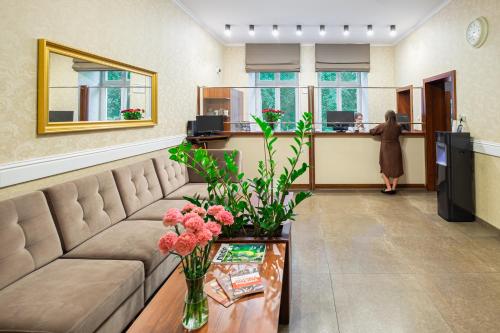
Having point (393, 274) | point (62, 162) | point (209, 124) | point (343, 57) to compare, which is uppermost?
point (343, 57)

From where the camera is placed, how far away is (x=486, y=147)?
390cm

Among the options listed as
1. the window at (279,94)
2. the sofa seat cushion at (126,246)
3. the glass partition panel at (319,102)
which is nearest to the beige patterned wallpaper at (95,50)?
the sofa seat cushion at (126,246)

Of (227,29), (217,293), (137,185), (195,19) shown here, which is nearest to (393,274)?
(217,293)

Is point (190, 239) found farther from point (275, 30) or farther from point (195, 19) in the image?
point (275, 30)

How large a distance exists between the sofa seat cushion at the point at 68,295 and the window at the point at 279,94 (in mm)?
6767

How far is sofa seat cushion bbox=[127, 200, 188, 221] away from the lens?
2.81 m

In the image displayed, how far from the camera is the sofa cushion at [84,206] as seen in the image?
2148mm

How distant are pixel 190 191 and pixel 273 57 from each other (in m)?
5.10

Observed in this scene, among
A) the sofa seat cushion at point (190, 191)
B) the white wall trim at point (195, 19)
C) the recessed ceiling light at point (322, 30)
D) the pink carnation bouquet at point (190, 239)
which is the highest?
the recessed ceiling light at point (322, 30)

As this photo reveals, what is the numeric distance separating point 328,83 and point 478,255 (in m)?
5.86

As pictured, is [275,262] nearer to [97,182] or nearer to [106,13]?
[97,182]

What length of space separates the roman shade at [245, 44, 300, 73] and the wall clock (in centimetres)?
407

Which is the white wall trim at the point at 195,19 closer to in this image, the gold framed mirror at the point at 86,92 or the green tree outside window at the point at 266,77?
the green tree outside window at the point at 266,77

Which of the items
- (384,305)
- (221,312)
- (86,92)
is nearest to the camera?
(221,312)
